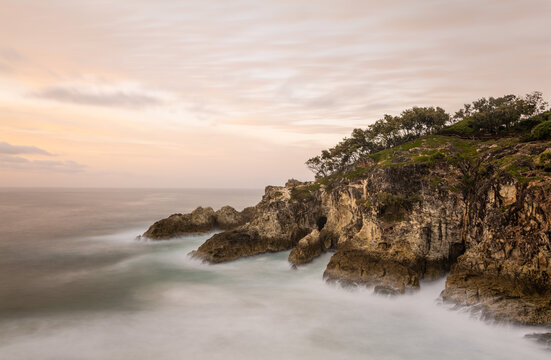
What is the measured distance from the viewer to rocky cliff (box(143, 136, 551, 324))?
56.2ft

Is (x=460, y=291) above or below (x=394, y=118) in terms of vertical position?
below

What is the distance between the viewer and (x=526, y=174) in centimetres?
1867

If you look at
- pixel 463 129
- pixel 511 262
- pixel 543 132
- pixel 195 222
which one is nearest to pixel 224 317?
pixel 511 262

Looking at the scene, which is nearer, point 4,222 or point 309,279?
point 309,279

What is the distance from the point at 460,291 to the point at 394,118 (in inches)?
1292

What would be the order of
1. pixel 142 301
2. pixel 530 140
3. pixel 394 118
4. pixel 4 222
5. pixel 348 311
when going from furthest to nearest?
pixel 4 222, pixel 394 118, pixel 530 140, pixel 142 301, pixel 348 311

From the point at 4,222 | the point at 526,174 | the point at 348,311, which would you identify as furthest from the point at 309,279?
the point at 4,222

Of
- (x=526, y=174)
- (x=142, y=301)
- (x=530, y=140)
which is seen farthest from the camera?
(x=530, y=140)

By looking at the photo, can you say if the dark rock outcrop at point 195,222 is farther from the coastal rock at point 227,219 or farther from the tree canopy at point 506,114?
the tree canopy at point 506,114

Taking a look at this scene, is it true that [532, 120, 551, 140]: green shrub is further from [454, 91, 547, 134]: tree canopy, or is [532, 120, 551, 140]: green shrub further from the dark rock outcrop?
the dark rock outcrop

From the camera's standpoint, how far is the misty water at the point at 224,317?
51.6ft

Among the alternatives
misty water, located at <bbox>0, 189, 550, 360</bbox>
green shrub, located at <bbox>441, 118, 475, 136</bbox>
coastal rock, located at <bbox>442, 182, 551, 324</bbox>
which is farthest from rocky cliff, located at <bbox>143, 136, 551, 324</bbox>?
green shrub, located at <bbox>441, 118, 475, 136</bbox>

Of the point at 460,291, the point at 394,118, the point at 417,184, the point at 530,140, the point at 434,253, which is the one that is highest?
the point at 394,118

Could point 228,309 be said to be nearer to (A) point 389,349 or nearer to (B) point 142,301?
(B) point 142,301
